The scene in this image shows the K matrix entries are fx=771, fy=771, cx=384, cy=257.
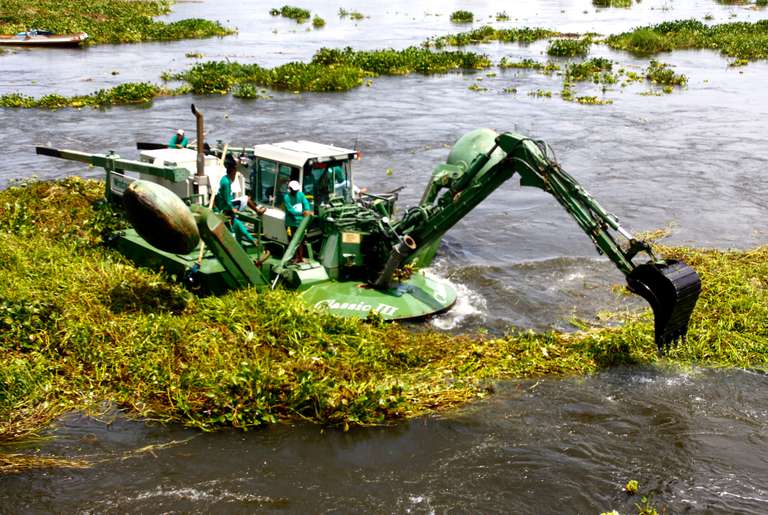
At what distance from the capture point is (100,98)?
3222 cm

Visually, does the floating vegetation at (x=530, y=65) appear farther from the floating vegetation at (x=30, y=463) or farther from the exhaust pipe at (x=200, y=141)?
the floating vegetation at (x=30, y=463)

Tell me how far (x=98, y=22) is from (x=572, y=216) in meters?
50.5

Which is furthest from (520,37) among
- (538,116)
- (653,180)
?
(653,180)

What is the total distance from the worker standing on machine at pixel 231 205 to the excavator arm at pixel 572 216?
8.33 ft

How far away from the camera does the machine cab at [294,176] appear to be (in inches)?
540

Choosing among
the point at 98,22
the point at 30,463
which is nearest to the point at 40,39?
the point at 98,22

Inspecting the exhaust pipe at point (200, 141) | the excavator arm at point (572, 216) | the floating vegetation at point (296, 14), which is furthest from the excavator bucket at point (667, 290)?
the floating vegetation at point (296, 14)

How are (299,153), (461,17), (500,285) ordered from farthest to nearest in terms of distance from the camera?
(461,17), (500,285), (299,153)

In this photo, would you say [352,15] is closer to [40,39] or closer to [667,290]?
[40,39]

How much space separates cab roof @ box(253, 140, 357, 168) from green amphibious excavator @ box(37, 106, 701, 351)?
2 cm

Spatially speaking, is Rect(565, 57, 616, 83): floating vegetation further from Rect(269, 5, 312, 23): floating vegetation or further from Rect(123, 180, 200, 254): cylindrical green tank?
Rect(123, 180, 200, 254): cylindrical green tank

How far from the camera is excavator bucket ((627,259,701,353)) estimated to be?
10.3m

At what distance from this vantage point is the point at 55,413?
394 inches

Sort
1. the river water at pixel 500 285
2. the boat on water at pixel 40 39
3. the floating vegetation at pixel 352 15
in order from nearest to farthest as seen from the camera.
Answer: the river water at pixel 500 285, the boat on water at pixel 40 39, the floating vegetation at pixel 352 15
